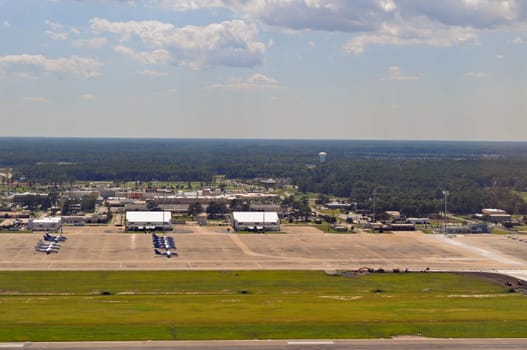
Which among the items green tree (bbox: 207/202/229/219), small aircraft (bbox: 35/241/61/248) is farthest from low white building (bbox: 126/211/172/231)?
small aircraft (bbox: 35/241/61/248)

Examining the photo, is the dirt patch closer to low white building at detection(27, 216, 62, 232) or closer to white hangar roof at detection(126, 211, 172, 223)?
white hangar roof at detection(126, 211, 172, 223)

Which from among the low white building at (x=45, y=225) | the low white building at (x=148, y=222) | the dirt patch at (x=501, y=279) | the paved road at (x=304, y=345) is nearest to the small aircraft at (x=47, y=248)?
the low white building at (x=45, y=225)


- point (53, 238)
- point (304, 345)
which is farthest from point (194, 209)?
point (304, 345)

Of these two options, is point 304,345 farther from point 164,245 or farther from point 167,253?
point 164,245


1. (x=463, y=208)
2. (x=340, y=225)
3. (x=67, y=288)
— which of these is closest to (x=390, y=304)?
(x=67, y=288)

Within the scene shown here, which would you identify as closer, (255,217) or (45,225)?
(45,225)

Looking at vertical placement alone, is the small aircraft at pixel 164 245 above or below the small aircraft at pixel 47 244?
below

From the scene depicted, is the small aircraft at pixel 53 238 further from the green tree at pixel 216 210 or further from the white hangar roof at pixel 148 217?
the green tree at pixel 216 210

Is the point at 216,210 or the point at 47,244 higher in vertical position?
the point at 47,244
